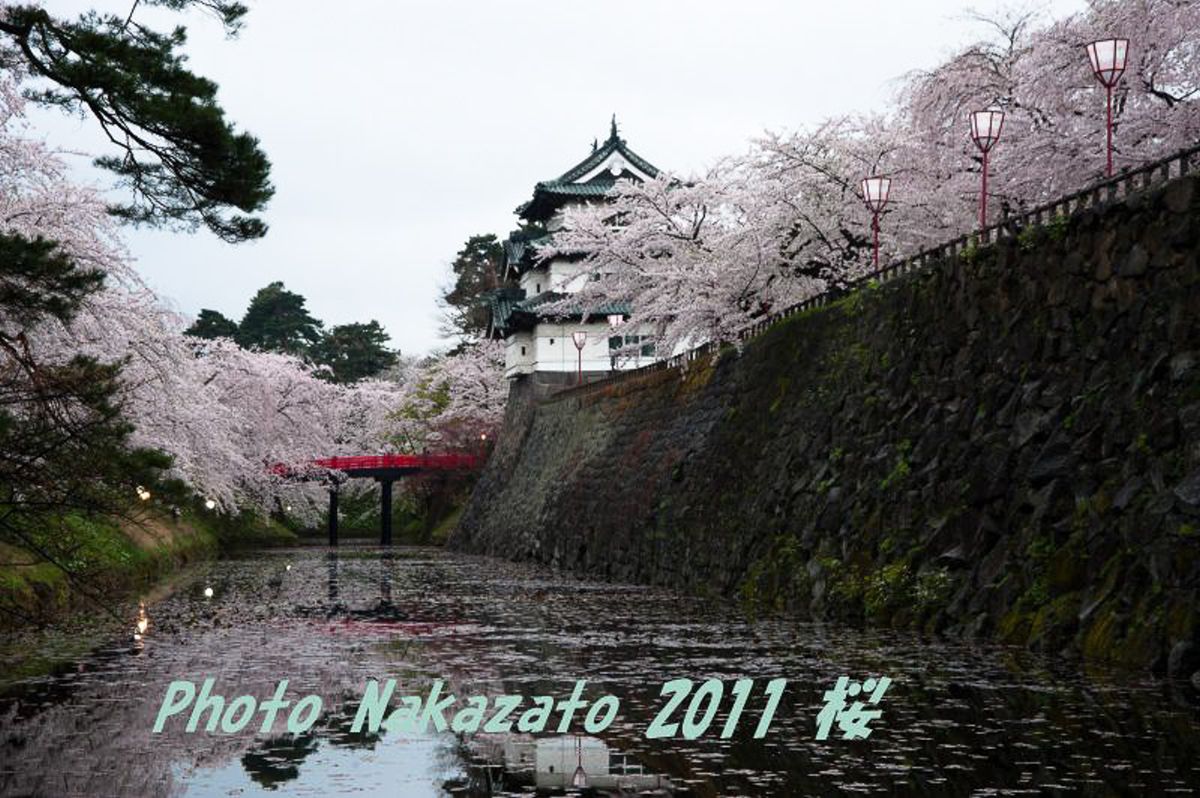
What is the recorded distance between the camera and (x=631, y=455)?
40625 mm

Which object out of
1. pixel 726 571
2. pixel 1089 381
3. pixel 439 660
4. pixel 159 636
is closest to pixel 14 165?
pixel 159 636

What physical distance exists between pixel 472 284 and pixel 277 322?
2554 cm

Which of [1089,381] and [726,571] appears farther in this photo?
[726,571]

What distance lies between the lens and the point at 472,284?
87.1 metres

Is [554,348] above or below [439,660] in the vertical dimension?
above

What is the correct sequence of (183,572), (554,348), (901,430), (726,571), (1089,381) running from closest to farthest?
1. (1089,381)
2. (901,430)
3. (726,571)
4. (183,572)
5. (554,348)

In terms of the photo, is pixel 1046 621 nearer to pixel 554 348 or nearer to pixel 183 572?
pixel 183 572

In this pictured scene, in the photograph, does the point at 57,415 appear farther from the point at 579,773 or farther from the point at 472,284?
the point at 472,284

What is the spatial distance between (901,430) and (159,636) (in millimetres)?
12676

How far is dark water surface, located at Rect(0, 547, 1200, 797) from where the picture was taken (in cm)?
948

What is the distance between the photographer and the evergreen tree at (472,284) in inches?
3337

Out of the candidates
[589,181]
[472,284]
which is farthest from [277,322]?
[589,181]

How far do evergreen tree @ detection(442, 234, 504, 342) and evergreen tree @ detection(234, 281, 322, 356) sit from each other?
2180cm

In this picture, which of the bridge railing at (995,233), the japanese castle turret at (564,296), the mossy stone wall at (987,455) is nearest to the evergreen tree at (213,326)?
the japanese castle turret at (564,296)
